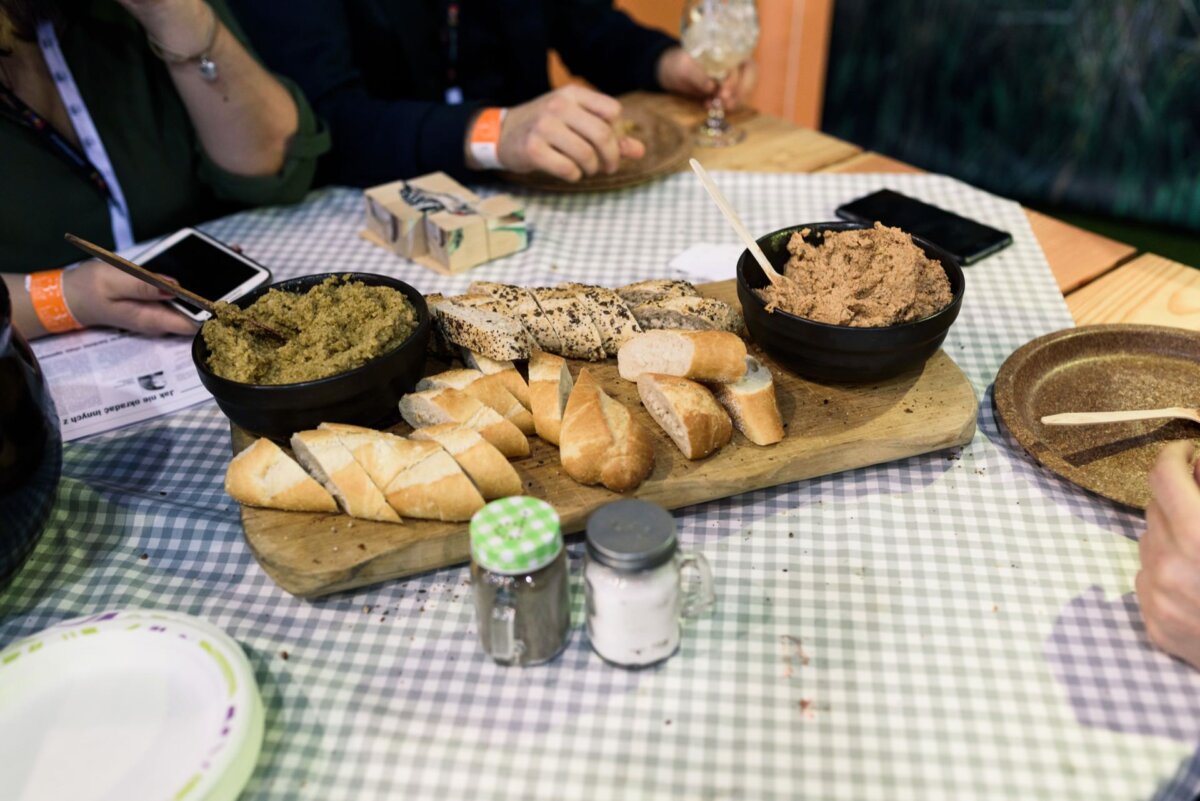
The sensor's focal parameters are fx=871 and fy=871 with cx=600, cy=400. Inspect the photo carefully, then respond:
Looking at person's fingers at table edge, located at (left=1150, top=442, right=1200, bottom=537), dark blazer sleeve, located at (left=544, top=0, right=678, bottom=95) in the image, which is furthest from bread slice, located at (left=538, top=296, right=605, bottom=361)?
dark blazer sleeve, located at (left=544, top=0, right=678, bottom=95)

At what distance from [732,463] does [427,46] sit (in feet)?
6.29

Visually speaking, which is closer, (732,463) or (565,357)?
(732,463)

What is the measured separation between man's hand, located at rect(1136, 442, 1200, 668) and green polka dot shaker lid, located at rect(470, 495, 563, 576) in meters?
0.69

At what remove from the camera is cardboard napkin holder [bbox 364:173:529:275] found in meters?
1.88

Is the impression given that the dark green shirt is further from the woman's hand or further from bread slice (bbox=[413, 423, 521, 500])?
bread slice (bbox=[413, 423, 521, 500])

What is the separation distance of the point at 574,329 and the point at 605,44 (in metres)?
1.84

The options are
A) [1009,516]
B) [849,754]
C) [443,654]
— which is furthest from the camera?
[1009,516]

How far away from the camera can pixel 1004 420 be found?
133 centimetres

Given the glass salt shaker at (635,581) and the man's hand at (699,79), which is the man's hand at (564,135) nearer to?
the man's hand at (699,79)

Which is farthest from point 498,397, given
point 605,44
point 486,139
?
point 605,44

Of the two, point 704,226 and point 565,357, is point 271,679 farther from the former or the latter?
point 704,226

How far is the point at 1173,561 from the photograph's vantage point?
98 cm

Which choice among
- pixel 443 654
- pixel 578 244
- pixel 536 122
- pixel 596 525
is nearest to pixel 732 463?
pixel 596 525

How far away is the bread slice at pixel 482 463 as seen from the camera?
116 centimetres
